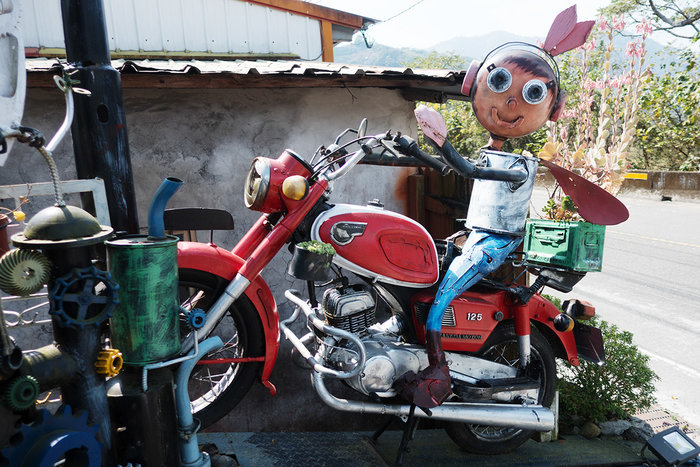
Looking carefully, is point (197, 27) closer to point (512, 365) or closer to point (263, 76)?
point (263, 76)

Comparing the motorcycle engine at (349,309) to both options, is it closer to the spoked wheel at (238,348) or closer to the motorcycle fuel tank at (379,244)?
the motorcycle fuel tank at (379,244)

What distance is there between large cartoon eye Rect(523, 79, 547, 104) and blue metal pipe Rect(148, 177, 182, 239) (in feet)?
6.85

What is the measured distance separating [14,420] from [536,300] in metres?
3.06

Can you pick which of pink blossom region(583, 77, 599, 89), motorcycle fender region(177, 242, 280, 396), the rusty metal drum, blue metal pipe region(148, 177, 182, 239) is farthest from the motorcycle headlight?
pink blossom region(583, 77, 599, 89)

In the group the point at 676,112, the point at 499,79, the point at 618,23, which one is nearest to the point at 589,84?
the point at 618,23

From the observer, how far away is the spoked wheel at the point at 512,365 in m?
3.52

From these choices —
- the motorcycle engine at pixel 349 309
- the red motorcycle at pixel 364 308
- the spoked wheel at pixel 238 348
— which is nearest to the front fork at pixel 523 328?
the red motorcycle at pixel 364 308

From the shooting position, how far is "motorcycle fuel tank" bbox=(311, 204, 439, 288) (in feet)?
9.60

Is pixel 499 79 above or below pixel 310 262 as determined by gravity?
above

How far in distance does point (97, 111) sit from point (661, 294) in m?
8.47

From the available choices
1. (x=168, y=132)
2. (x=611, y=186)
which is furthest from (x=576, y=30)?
(x=168, y=132)

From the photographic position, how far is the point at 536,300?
357cm

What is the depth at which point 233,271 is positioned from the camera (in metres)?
2.87

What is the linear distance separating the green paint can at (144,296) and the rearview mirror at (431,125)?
138 centimetres
